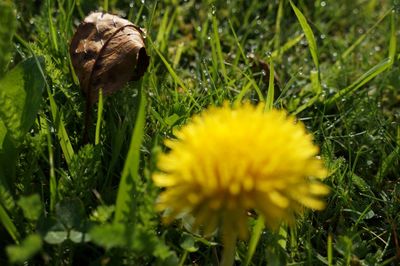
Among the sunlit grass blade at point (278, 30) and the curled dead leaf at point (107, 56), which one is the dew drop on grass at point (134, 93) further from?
the sunlit grass blade at point (278, 30)

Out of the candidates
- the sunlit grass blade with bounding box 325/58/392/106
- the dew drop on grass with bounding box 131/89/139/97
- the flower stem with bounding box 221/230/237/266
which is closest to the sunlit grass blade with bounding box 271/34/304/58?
the sunlit grass blade with bounding box 325/58/392/106

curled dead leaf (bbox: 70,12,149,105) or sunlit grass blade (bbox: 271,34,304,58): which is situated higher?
curled dead leaf (bbox: 70,12,149,105)

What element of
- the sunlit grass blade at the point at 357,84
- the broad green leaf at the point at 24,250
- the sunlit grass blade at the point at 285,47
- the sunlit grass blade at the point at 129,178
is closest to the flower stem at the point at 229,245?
the sunlit grass blade at the point at 129,178

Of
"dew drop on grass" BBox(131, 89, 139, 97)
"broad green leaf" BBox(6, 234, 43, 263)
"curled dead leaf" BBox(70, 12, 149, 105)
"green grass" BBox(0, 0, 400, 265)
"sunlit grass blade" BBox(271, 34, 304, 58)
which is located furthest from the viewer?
"sunlit grass blade" BBox(271, 34, 304, 58)

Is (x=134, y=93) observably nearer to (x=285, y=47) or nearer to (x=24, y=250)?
(x=285, y=47)

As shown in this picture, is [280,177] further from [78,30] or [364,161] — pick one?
[78,30]

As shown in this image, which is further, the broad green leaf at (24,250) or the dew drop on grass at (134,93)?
the dew drop on grass at (134,93)

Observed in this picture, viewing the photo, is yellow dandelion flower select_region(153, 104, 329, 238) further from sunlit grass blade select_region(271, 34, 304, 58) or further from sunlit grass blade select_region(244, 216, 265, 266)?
sunlit grass blade select_region(271, 34, 304, 58)

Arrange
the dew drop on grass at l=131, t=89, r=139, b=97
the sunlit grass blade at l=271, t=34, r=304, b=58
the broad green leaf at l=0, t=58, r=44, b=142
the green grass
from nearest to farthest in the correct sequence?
the green grass < the broad green leaf at l=0, t=58, r=44, b=142 < the dew drop on grass at l=131, t=89, r=139, b=97 < the sunlit grass blade at l=271, t=34, r=304, b=58

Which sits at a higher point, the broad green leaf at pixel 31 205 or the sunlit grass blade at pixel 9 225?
the broad green leaf at pixel 31 205
